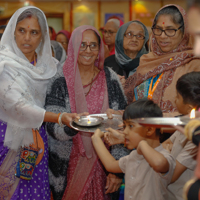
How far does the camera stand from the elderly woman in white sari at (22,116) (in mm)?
2119

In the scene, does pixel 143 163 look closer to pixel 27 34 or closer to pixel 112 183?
pixel 112 183

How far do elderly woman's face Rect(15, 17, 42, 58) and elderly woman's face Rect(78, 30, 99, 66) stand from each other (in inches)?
15.9

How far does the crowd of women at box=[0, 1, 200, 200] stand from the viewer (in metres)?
2.15

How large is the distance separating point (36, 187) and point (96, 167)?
20.2 inches

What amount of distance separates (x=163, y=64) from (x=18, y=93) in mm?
1185

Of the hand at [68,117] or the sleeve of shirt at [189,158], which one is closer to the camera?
the sleeve of shirt at [189,158]

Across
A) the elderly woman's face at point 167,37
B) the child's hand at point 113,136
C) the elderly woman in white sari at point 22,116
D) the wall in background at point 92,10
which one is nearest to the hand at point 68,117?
the elderly woman in white sari at point 22,116

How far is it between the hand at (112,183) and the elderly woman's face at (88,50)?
100 centimetres

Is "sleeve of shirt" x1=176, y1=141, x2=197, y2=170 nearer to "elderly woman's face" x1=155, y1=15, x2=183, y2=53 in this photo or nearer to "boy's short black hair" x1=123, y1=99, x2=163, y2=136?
"boy's short black hair" x1=123, y1=99, x2=163, y2=136

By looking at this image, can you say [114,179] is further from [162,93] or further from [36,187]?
[162,93]

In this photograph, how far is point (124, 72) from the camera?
3.41m

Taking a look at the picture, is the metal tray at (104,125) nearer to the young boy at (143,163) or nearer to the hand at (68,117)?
the hand at (68,117)

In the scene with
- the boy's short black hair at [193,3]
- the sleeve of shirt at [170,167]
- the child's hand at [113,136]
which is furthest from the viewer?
the child's hand at [113,136]

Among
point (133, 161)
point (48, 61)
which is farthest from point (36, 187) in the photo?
point (48, 61)
